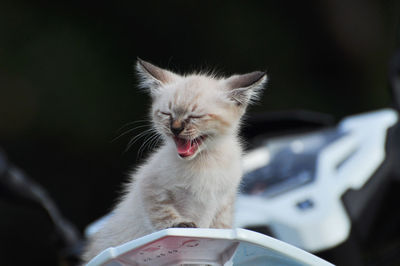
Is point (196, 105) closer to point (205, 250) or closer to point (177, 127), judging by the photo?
point (177, 127)

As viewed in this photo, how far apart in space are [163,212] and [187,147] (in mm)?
113

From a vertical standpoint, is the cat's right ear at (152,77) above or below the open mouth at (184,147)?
above

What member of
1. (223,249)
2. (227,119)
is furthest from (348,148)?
(223,249)

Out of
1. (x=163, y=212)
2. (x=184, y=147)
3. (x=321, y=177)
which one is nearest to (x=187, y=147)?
(x=184, y=147)

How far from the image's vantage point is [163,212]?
880 mm

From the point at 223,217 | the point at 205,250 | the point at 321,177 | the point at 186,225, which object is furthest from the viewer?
the point at 321,177

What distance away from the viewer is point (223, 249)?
717 mm

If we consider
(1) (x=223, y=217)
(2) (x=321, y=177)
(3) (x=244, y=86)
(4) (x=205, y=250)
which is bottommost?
(2) (x=321, y=177)

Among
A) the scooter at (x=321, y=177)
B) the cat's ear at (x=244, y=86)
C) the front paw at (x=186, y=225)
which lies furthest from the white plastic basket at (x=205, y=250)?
the scooter at (x=321, y=177)

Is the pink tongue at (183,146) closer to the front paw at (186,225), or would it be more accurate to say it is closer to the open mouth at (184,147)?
the open mouth at (184,147)

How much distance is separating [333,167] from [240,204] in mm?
308

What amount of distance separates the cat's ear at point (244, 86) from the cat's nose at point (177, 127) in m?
0.11

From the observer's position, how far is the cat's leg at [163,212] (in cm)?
86

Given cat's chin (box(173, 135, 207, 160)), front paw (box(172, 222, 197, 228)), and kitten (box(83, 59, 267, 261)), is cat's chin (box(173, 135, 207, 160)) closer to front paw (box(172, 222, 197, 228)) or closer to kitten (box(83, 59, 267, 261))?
kitten (box(83, 59, 267, 261))
